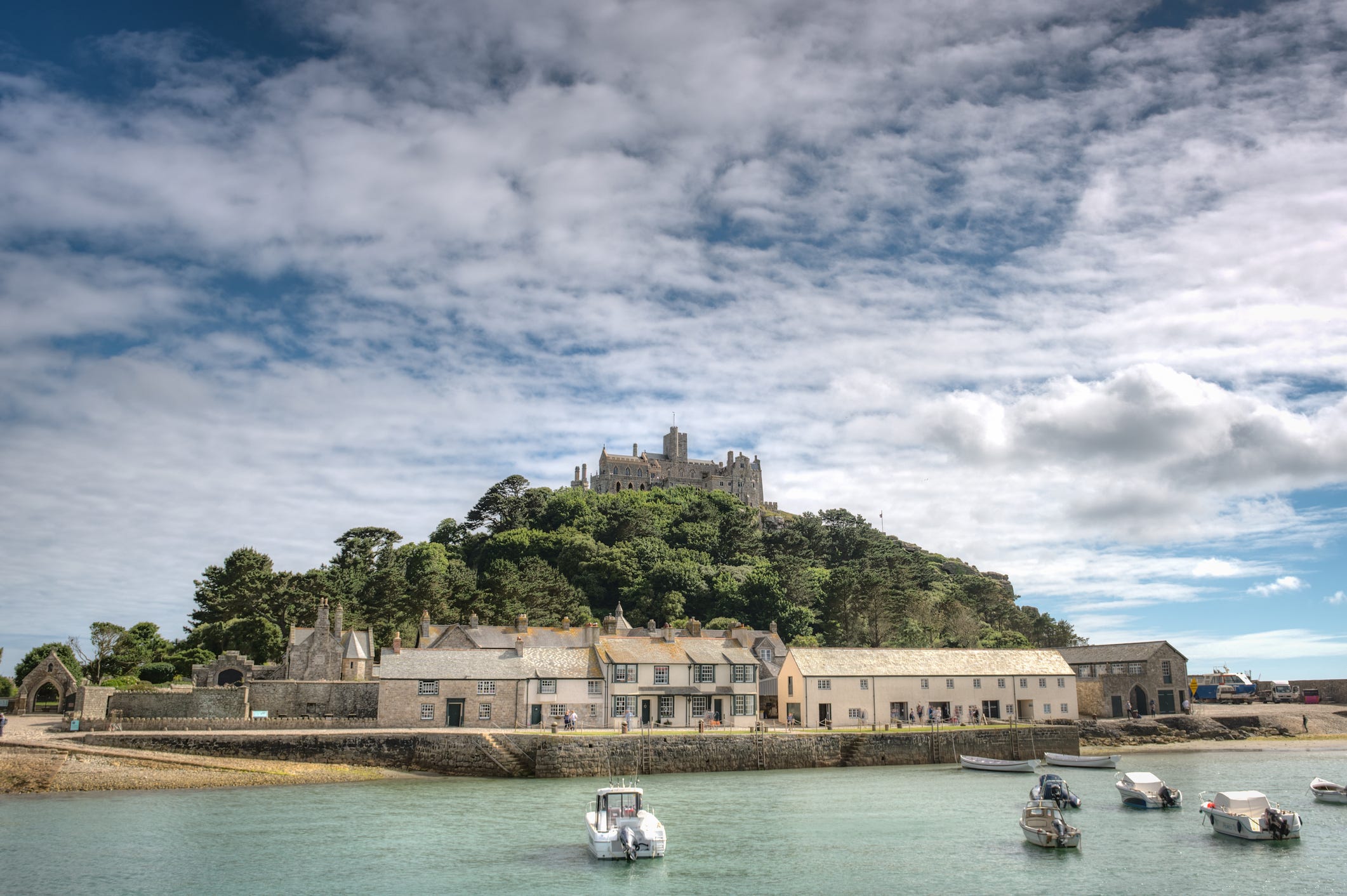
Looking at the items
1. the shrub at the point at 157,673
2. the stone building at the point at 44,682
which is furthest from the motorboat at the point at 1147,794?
the shrub at the point at 157,673

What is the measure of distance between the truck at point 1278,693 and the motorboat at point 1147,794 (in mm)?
68065

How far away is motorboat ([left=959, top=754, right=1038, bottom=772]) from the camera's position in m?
56.6

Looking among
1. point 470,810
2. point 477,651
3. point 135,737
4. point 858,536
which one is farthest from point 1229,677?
point 135,737

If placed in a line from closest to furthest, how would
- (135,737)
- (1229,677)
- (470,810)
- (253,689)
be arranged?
(470,810)
(135,737)
(253,689)
(1229,677)

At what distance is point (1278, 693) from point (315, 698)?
92.2 metres

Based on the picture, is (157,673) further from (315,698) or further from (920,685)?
(920,685)

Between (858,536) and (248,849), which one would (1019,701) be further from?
(858,536)

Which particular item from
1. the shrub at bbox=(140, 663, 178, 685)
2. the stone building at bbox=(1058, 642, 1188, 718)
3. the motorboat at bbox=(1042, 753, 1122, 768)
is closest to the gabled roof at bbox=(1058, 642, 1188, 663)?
the stone building at bbox=(1058, 642, 1188, 718)

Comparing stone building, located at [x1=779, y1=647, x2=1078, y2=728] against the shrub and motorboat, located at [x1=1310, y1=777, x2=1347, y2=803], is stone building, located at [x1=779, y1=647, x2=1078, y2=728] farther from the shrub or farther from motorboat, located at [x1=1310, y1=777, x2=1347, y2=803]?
the shrub

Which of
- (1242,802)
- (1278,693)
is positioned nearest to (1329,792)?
(1242,802)

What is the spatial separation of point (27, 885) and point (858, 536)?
145441 millimetres

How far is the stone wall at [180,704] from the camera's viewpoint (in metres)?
57.9

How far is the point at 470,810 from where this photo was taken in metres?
40.5

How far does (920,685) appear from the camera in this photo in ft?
226
